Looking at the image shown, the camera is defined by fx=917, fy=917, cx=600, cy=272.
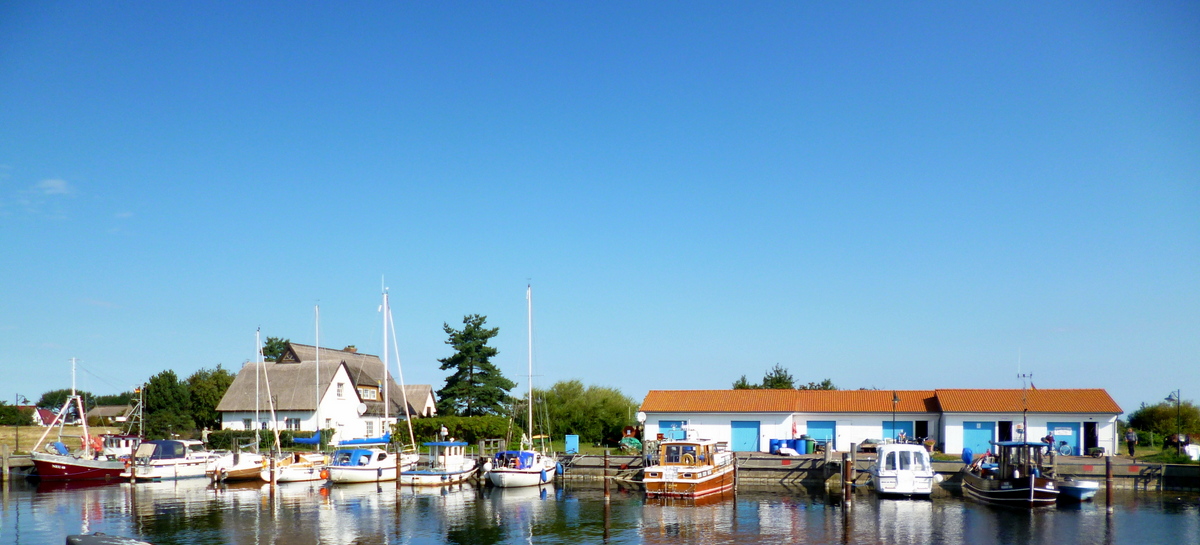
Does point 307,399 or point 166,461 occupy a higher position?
point 307,399

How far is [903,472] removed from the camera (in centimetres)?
3906

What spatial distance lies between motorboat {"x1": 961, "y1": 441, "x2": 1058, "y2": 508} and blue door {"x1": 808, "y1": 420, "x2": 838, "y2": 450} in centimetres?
1197

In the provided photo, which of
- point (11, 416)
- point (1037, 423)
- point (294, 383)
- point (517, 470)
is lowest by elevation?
point (11, 416)

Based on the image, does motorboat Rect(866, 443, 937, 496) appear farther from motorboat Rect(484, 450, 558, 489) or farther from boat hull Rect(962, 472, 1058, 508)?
motorboat Rect(484, 450, 558, 489)

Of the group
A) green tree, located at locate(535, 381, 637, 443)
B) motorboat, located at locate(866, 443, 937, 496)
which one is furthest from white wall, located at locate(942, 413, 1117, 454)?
green tree, located at locate(535, 381, 637, 443)

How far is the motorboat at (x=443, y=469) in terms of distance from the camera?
4547cm

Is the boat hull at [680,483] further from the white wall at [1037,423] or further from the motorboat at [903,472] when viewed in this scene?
the white wall at [1037,423]

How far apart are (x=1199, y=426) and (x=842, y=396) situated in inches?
1095

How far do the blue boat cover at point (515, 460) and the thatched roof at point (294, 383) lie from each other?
16699mm

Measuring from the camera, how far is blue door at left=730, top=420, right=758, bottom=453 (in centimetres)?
5309

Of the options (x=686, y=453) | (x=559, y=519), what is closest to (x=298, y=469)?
(x=559, y=519)

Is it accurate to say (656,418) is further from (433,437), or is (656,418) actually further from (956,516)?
(956,516)

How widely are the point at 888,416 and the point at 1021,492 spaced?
51.1 feet

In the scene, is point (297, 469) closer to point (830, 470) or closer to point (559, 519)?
point (559, 519)
